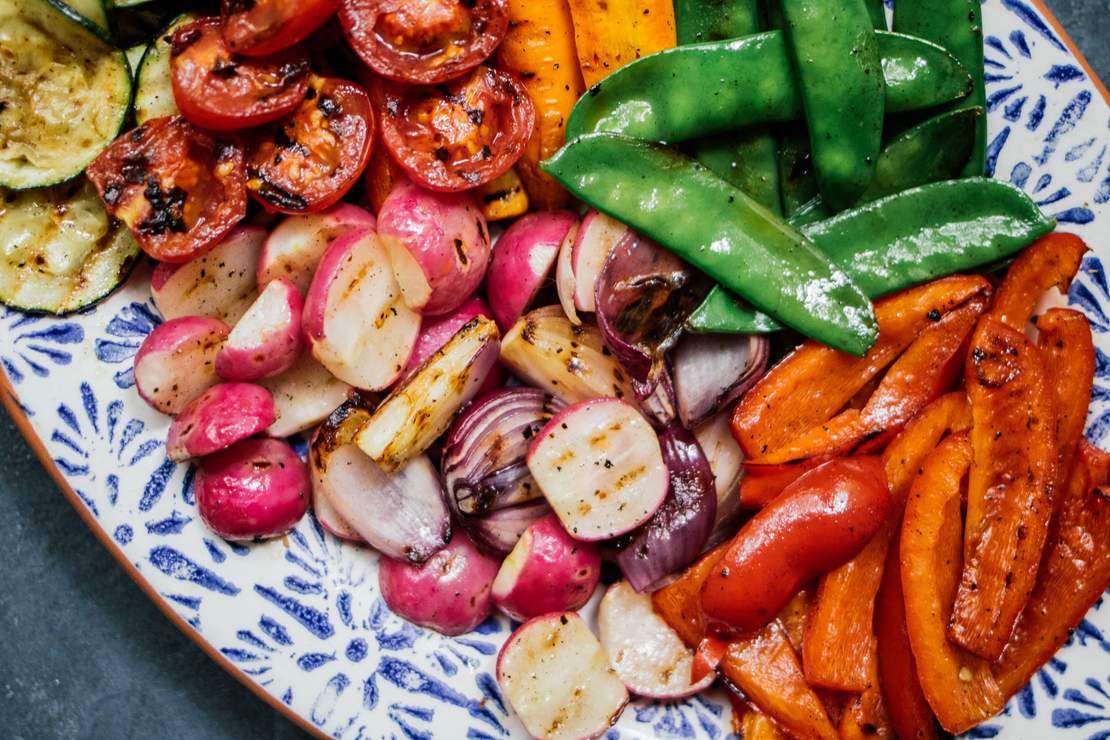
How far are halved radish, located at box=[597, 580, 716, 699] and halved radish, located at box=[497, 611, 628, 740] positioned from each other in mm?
41

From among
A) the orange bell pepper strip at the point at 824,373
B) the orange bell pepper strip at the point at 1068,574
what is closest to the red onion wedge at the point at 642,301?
the orange bell pepper strip at the point at 824,373

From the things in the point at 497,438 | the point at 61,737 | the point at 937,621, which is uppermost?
the point at 497,438

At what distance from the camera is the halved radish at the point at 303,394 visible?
2.21 m

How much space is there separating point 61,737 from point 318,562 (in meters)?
1.01

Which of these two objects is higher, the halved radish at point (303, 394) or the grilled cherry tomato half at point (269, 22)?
the grilled cherry tomato half at point (269, 22)

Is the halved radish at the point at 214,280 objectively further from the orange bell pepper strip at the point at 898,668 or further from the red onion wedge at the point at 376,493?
the orange bell pepper strip at the point at 898,668

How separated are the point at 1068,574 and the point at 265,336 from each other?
1.87 meters

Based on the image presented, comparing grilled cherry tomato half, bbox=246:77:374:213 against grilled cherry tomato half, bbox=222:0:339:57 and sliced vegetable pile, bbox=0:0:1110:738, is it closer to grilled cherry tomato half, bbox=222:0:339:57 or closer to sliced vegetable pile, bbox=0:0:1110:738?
sliced vegetable pile, bbox=0:0:1110:738

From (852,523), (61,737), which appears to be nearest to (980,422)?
(852,523)

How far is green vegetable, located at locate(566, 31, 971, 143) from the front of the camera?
2.08 meters

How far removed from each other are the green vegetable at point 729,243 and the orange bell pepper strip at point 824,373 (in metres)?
0.06

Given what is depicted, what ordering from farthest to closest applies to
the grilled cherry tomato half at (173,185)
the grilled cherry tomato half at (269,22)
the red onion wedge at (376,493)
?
1. the red onion wedge at (376,493)
2. the grilled cherry tomato half at (173,185)
3. the grilled cherry tomato half at (269,22)

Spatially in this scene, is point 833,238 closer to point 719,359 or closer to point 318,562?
point 719,359

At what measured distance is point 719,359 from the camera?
211cm
